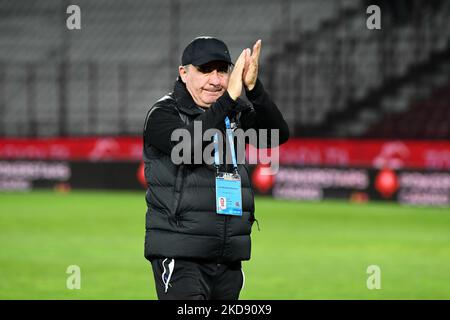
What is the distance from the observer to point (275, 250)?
1359 centimetres

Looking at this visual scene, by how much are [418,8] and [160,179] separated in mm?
22588

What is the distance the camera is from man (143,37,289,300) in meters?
5.05

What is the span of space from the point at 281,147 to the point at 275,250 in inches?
376

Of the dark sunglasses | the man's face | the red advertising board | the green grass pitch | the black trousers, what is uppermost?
the dark sunglasses

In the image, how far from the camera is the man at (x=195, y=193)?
5051 millimetres

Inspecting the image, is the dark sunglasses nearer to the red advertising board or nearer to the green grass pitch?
the green grass pitch

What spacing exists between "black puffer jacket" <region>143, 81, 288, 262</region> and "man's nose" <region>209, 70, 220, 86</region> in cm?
16

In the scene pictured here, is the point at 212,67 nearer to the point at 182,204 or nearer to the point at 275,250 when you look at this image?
the point at 182,204

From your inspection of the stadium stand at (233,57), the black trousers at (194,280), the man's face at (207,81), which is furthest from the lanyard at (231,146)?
the stadium stand at (233,57)

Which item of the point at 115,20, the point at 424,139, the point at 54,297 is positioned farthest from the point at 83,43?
the point at 54,297

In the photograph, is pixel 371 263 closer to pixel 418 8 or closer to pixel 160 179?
pixel 160 179

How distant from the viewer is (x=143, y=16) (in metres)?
31.5

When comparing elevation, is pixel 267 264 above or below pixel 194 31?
Result: below

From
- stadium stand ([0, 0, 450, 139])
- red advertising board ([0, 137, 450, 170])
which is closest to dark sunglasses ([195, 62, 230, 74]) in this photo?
red advertising board ([0, 137, 450, 170])
